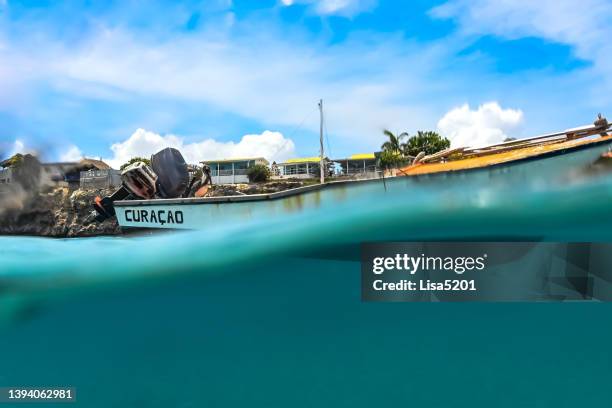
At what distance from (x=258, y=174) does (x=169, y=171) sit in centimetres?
254

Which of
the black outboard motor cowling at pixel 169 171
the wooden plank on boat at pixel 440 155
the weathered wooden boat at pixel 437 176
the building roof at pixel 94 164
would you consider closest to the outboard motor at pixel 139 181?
the black outboard motor cowling at pixel 169 171

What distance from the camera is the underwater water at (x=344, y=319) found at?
6.09 metres

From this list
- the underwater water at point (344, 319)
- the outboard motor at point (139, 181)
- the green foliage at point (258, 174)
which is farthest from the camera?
the green foliage at point (258, 174)

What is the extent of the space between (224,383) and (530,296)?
4653 millimetres

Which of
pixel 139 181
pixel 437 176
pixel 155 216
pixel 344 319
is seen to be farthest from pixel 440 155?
pixel 139 181

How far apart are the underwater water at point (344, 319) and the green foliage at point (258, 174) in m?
3.04

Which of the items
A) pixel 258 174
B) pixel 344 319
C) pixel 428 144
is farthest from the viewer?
pixel 258 174

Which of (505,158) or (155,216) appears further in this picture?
(155,216)

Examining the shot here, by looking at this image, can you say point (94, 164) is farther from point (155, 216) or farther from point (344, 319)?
point (344, 319)

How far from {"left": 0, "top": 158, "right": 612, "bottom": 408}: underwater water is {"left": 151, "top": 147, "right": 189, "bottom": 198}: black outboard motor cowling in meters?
1.40

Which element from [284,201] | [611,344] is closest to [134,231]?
[284,201]

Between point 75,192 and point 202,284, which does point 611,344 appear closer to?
point 202,284

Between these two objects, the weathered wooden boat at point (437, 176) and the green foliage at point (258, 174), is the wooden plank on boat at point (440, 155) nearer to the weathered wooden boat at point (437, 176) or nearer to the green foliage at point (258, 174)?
the weathered wooden boat at point (437, 176)

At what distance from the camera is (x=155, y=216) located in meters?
7.46
